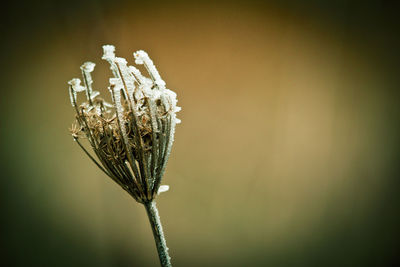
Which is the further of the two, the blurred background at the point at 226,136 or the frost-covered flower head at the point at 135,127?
the blurred background at the point at 226,136

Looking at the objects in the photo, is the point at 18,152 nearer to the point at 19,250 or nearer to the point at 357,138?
the point at 19,250

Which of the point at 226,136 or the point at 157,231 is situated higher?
the point at 226,136

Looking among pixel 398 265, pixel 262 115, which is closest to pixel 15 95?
pixel 262 115

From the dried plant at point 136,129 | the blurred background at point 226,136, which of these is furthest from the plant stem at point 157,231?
the blurred background at point 226,136

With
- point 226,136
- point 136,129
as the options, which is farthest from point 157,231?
point 226,136

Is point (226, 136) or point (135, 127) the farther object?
point (226, 136)

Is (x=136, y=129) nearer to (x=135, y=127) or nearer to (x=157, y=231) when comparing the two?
(x=135, y=127)

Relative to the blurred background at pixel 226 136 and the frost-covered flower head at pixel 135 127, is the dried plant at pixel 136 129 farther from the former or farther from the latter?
the blurred background at pixel 226 136

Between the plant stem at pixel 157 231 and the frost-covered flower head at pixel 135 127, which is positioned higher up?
the frost-covered flower head at pixel 135 127

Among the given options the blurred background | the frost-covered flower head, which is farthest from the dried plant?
the blurred background

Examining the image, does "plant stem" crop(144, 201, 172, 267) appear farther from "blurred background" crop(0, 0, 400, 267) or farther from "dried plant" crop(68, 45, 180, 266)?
"blurred background" crop(0, 0, 400, 267)
